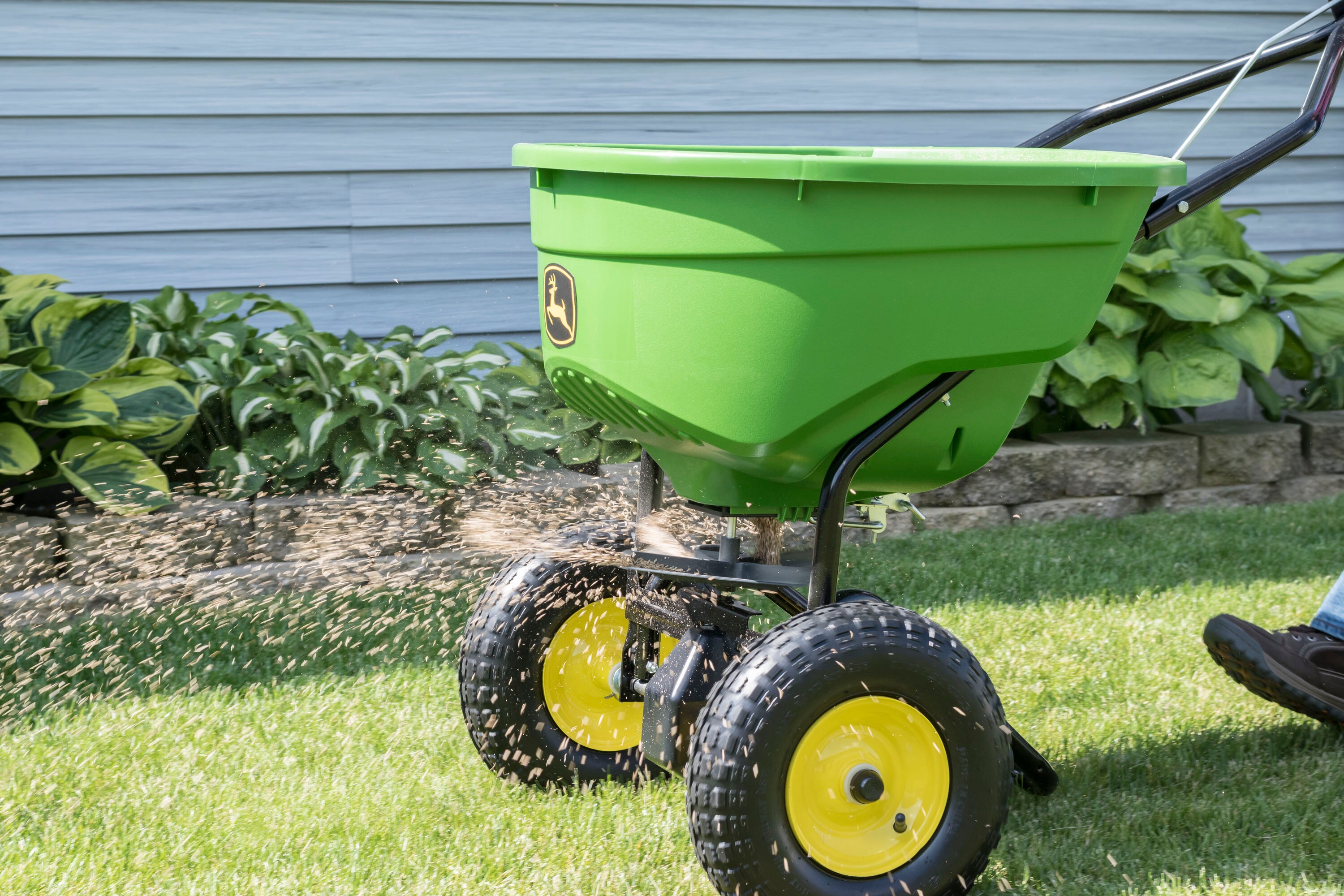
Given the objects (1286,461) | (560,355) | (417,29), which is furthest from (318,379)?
(1286,461)

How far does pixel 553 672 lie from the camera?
2.01m

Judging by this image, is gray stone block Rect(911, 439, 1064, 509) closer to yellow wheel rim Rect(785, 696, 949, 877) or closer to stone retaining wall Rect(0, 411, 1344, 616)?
stone retaining wall Rect(0, 411, 1344, 616)

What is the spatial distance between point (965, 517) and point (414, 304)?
168 cm

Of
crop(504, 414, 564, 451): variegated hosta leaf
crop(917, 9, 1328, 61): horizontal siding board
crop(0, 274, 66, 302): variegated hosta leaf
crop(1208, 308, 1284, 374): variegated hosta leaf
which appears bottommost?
crop(504, 414, 564, 451): variegated hosta leaf

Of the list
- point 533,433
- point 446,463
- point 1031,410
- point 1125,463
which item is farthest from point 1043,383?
point 446,463

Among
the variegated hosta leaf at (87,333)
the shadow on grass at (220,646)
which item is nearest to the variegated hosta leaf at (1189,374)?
the shadow on grass at (220,646)

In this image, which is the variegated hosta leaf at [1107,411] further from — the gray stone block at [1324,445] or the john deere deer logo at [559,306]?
the john deere deer logo at [559,306]

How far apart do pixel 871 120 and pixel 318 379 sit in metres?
1.93

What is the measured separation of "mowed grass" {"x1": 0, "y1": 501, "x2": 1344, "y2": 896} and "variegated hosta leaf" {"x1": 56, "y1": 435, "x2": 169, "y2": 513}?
256 millimetres

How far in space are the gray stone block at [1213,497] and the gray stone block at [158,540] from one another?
252 centimetres

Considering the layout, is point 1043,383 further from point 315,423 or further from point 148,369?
point 148,369

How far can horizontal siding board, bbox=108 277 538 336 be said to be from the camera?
3.63m

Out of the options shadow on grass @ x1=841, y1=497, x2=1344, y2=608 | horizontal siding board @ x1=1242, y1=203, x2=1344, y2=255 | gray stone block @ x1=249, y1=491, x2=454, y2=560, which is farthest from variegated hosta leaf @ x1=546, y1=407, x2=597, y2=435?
horizontal siding board @ x1=1242, y1=203, x2=1344, y2=255

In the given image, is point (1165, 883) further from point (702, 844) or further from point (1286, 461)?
point (1286, 461)
